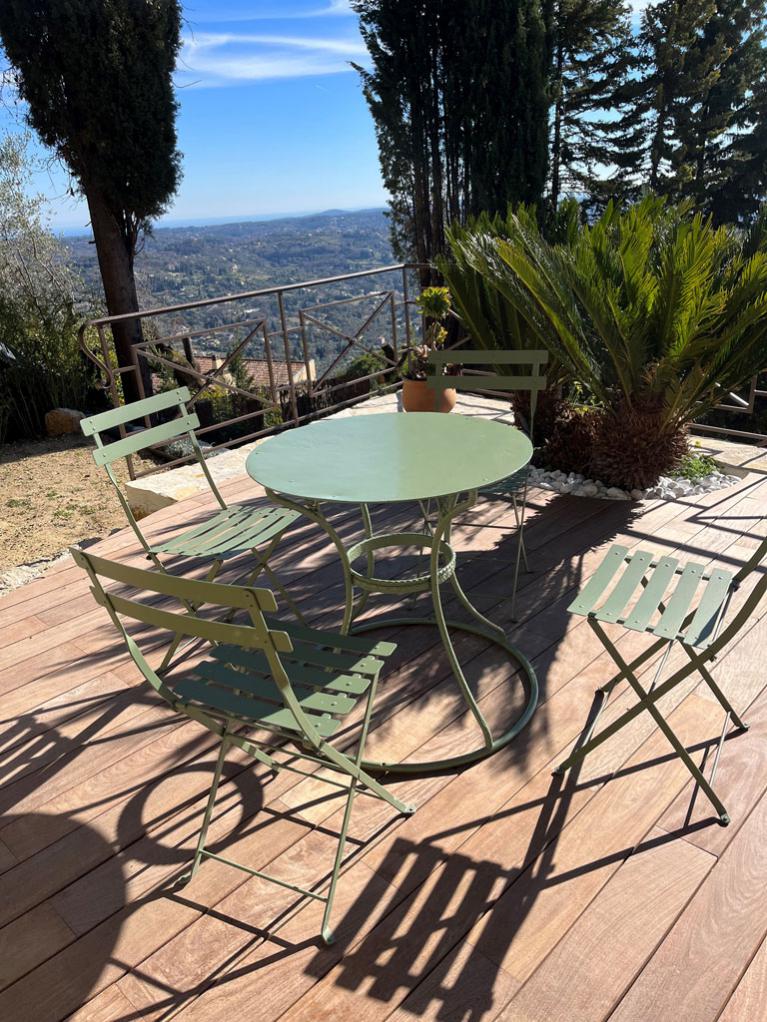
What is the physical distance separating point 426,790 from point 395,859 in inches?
10.2

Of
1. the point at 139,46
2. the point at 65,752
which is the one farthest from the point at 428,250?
the point at 65,752

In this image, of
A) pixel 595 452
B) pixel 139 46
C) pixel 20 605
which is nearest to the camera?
pixel 20 605

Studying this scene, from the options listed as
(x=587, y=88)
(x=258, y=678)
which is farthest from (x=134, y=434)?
(x=587, y=88)

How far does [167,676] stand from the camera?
278 cm

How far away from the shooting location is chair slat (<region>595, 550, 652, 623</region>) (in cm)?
198

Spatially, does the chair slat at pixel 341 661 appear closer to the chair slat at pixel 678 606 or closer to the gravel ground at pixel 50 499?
the chair slat at pixel 678 606

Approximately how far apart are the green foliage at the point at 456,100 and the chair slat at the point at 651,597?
11235mm

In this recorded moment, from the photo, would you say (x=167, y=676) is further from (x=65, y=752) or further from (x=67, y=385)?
(x=67, y=385)

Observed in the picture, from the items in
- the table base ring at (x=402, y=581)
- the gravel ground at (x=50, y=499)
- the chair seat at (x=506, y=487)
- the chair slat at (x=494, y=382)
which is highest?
the chair slat at (x=494, y=382)

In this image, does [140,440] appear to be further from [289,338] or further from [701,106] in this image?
[701,106]

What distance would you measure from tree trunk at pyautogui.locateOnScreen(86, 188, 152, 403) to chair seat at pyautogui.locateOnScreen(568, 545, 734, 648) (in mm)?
8869

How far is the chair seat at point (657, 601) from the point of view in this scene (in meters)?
1.94

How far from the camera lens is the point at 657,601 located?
2.04 meters

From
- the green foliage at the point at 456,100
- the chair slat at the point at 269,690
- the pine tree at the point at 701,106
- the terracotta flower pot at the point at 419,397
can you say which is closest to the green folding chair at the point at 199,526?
the chair slat at the point at 269,690
